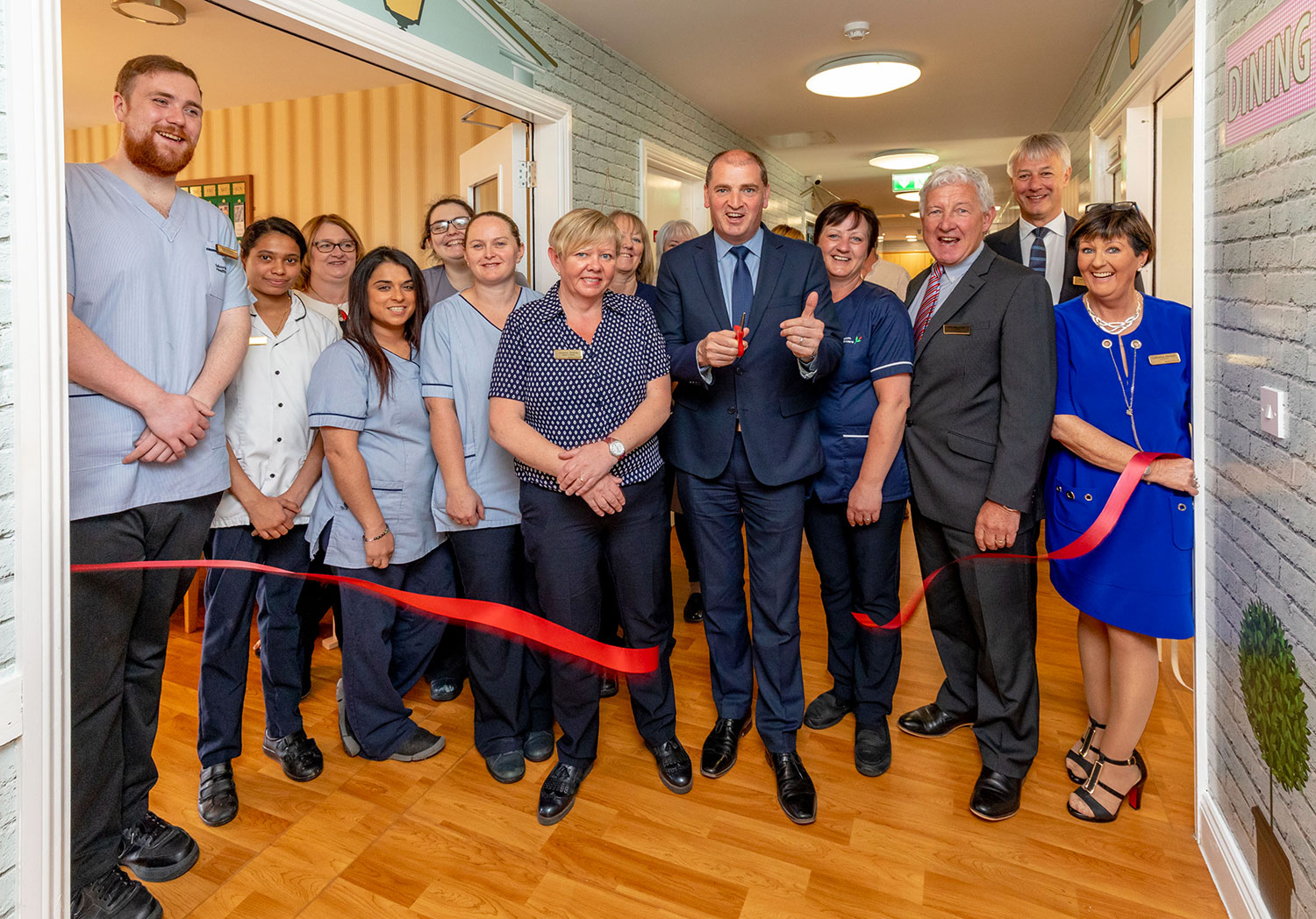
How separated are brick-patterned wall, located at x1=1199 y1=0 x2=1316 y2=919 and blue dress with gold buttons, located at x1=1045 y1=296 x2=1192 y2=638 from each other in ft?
0.25

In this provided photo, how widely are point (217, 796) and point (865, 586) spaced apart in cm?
188

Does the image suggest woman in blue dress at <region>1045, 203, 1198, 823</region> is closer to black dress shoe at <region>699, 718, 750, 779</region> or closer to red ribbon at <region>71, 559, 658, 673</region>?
black dress shoe at <region>699, 718, 750, 779</region>

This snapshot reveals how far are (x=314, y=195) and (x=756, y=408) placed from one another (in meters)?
4.47

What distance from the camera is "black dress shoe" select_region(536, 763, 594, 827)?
Answer: 2174 millimetres

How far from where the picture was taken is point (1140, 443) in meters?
2.01

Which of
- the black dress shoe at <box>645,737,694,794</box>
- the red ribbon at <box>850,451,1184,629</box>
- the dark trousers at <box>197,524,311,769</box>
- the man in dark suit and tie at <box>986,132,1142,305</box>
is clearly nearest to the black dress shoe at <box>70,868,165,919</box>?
the dark trousers at <box>197,524,311,769</box>

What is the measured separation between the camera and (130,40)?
14.6 feet

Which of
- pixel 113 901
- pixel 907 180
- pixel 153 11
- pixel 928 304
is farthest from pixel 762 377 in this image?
pixel 907 180

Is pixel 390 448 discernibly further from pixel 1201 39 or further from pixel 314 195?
pixel 314 195

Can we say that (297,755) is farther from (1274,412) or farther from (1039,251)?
(1039,251)

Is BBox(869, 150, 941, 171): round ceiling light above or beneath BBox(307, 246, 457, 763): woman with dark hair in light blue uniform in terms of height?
above

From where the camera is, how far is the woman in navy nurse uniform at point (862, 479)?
7.45 ft

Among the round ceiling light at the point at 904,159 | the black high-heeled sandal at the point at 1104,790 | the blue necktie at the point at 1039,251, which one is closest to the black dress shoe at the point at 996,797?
the black high-heeled sandal at the point at 1104,790

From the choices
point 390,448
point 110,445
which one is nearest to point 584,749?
point 390,448
